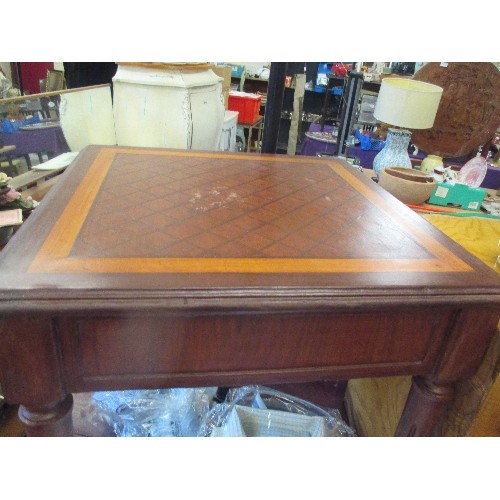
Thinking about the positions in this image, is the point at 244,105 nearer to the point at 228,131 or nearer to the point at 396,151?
the point at 228,131

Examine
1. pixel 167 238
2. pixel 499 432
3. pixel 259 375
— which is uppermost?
pixel 167 238

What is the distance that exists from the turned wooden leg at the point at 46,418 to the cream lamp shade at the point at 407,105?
55.5 inches

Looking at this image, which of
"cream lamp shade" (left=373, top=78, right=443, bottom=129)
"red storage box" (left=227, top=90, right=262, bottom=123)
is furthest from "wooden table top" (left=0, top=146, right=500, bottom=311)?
"red storage box" (left=227, top=90, right=262, bottom=123)

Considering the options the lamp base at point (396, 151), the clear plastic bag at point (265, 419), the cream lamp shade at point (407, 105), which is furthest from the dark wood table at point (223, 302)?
the cream lamp shade at point (407, 105)

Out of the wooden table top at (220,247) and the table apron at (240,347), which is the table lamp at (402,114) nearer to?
the wooden table top at (220,247)

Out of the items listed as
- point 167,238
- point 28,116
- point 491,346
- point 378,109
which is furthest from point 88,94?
point 491,346

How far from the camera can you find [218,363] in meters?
0.56

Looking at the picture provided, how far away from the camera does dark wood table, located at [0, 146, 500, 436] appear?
0.49 metres

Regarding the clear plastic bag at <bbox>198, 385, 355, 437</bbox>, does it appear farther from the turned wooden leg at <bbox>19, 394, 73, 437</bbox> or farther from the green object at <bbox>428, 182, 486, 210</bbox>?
the green object at <bbox>428, 182, 486, 210</bbox>

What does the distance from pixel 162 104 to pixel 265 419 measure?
0.93 m

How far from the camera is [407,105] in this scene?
57.8 inches

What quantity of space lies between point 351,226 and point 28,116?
3.06ft

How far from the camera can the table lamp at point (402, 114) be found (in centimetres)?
145
